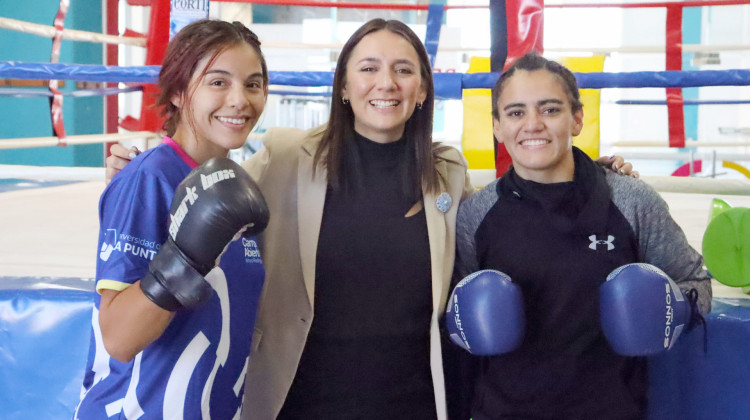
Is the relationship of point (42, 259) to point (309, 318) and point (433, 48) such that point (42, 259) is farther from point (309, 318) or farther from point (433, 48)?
point (433, 48)

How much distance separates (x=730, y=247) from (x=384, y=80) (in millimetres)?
771

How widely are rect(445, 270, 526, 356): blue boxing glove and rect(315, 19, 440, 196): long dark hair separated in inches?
7.9

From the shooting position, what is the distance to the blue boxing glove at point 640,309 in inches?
41.6

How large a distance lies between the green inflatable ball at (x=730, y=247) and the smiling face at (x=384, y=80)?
66 cm

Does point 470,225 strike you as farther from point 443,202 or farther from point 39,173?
point 39,173

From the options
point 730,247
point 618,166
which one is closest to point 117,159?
point 618,166

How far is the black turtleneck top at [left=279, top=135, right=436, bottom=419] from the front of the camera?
3.78ft

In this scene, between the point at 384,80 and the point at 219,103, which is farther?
the point at 384,80

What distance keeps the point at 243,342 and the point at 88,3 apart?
5.15 meters

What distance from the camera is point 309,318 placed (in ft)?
3.86

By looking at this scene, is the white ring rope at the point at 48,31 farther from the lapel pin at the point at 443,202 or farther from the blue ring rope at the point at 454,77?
the lapel pin at the point at 443,202

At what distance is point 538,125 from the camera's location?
115 centimetres

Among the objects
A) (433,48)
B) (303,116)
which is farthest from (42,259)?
(303,116)

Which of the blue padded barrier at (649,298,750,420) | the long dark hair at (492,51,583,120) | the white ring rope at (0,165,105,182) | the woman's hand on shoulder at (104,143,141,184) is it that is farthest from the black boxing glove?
the white ring rope at (0,165,105,182)
